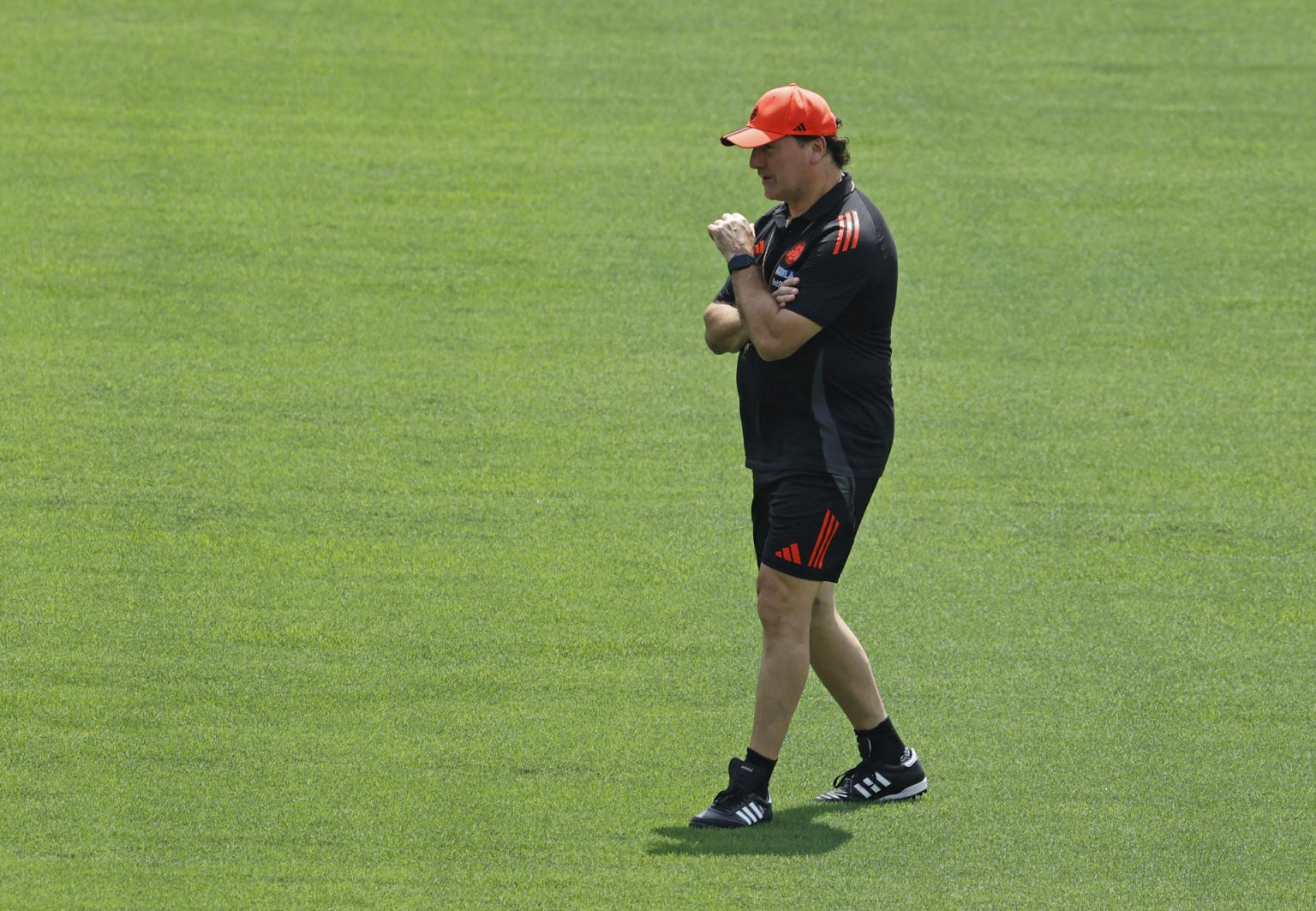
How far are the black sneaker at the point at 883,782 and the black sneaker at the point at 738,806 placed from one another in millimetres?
291

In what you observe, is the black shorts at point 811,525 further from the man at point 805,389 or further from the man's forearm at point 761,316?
the man's forearm at point 761,316

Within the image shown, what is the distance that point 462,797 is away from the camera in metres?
5.03

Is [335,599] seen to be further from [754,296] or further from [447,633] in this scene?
[754,296]

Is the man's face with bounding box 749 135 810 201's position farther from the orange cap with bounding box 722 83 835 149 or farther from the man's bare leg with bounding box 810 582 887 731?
the man's bare leg with bounding box 810 582 887 731

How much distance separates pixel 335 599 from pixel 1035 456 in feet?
10.6

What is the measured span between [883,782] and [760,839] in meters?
0.46

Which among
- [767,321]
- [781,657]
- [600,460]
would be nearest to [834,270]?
[767,321]

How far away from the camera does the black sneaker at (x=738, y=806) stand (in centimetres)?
494

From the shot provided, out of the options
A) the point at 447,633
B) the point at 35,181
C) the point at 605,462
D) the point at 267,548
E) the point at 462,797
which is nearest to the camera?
the point at 462,797

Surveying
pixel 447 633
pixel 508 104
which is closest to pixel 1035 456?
pixel 447 633

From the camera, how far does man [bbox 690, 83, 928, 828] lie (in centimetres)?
493

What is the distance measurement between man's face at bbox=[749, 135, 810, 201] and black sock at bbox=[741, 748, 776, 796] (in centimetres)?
159

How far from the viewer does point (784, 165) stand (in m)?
5.01

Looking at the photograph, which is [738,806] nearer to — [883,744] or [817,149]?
[883,744]
